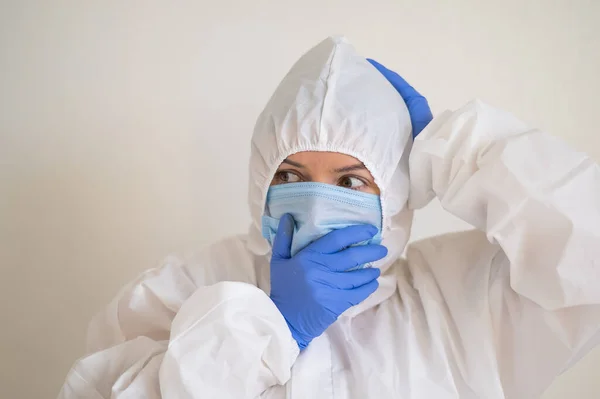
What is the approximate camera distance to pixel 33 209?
52.4 inches

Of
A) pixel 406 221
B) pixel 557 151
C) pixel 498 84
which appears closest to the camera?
pixel 557 151

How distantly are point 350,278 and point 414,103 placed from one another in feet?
1.39

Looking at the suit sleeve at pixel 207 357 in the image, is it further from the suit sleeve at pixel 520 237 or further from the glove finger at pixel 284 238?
the suit sleeve at pixel 520 237

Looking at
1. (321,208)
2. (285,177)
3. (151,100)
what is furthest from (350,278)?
(151,100)

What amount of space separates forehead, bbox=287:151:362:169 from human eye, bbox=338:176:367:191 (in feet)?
0.12

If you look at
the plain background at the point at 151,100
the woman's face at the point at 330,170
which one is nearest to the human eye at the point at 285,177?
the woman's face at the point at 330,170

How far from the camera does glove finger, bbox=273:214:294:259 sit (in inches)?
37.2

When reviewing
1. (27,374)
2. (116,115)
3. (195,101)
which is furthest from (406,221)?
Answer: (27,374)

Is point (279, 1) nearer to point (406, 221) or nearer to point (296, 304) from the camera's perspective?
point (406, 221)

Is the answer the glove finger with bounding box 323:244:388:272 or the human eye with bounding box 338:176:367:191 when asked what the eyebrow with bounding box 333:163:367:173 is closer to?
the human eye with bounding box 338:176:367:191

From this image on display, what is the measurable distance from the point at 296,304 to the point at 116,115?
80 centimetres

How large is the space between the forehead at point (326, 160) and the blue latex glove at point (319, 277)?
116 millimetres

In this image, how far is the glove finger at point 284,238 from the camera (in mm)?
944

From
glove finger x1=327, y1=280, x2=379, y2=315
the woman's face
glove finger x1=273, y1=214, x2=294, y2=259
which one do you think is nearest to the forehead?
the woman's face
